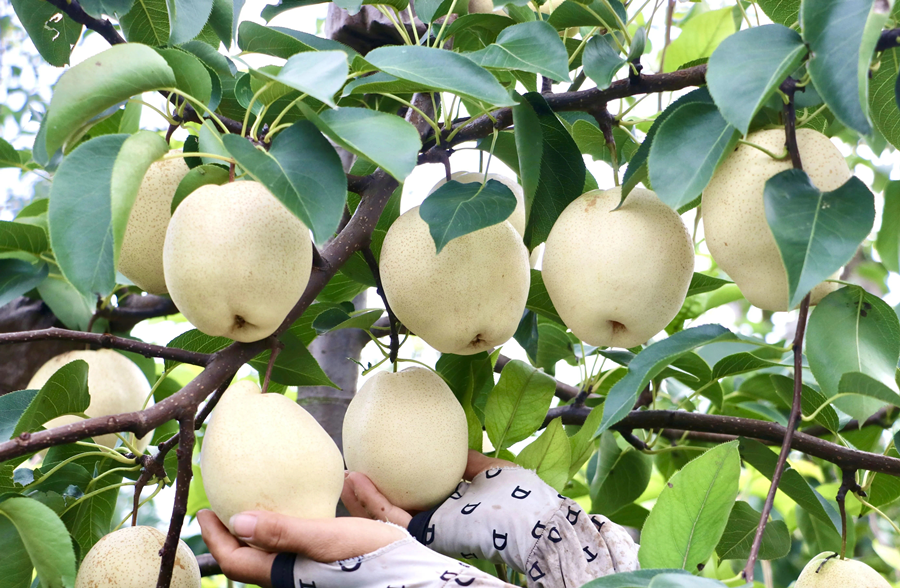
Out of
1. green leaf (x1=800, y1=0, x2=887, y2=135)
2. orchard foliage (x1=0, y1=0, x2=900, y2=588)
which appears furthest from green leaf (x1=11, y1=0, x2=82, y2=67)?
green leaf (x1=800, y1=0, x2=887, y2=135)

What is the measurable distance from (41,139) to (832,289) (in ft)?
2.62

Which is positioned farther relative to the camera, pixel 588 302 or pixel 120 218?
pixel 588 302

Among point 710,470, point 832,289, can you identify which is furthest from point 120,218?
point 832,289

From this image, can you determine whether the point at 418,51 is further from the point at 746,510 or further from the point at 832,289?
the point at 746,510

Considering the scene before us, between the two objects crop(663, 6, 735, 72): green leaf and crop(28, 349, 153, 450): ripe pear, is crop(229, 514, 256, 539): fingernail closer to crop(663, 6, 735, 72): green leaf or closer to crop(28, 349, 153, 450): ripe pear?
crop(28, 349, 153, 450): ripe pear

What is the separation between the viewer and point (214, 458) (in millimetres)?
699

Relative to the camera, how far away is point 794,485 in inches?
39.0

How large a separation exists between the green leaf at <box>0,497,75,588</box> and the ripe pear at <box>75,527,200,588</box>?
2.6 inches

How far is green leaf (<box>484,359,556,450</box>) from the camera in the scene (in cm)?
108

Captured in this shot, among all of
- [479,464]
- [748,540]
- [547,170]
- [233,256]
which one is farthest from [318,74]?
[748,540]

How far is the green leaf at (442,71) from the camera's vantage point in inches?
24.4

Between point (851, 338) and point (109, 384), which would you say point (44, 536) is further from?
point (851, 338)

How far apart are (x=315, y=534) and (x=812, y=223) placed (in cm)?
51

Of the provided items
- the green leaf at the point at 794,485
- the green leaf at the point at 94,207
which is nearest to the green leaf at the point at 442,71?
the green leaf at the point at 94,207
